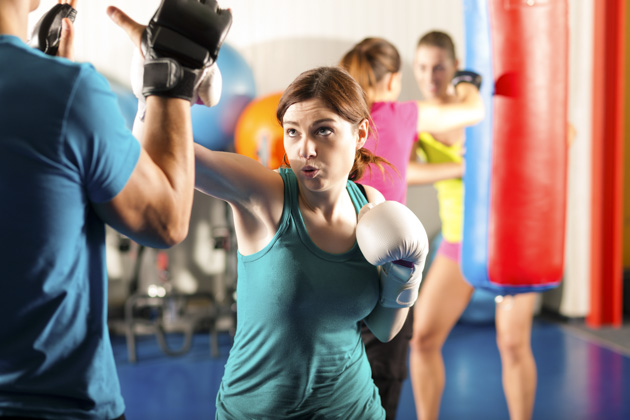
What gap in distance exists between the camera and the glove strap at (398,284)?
134cm

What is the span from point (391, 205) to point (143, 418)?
95.0 inches

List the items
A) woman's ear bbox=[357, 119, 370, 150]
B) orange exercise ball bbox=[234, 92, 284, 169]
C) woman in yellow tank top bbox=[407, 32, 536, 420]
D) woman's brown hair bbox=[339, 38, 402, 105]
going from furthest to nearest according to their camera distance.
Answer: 1. orange exercise ball bbox=[234, 92, 284, 169]
2. woman in yellow tank top bbox=[407, 32, 536, 420]
3. woman's brown hair bbox=[339, 38, 402, 105]
4. woman's ear bbox=[357, 119, 370, 150]

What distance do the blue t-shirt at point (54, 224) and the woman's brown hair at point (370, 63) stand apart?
1.24 meters

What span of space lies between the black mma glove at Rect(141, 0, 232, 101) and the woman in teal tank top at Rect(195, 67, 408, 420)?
0.98 feet

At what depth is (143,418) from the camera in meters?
3.25

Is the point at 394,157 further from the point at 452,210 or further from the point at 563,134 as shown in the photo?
the point at 452,210

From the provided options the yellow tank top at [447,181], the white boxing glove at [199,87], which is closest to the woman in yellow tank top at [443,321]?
the yellow tank top at [447,181]

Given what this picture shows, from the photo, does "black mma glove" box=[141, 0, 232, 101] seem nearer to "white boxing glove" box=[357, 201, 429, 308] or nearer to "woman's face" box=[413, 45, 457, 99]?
"white boxing glove" box=[357, 201, 429, 308]

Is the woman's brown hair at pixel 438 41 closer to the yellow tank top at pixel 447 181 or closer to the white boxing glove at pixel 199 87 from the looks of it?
the yellow tank top at pixel 447 181

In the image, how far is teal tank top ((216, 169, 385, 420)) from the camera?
1.35 m

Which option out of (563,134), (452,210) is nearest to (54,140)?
(563,134)

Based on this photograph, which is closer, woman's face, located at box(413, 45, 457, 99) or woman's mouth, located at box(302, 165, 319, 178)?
woman's mouth, located at box(302, 165, 319, 178)

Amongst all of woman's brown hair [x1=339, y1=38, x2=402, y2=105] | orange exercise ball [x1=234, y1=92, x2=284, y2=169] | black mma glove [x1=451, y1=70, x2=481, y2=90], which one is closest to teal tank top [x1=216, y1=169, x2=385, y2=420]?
woman's brown hair [x1=339, y1=38, x2=402, y2=105]

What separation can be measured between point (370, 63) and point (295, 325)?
1036mm
